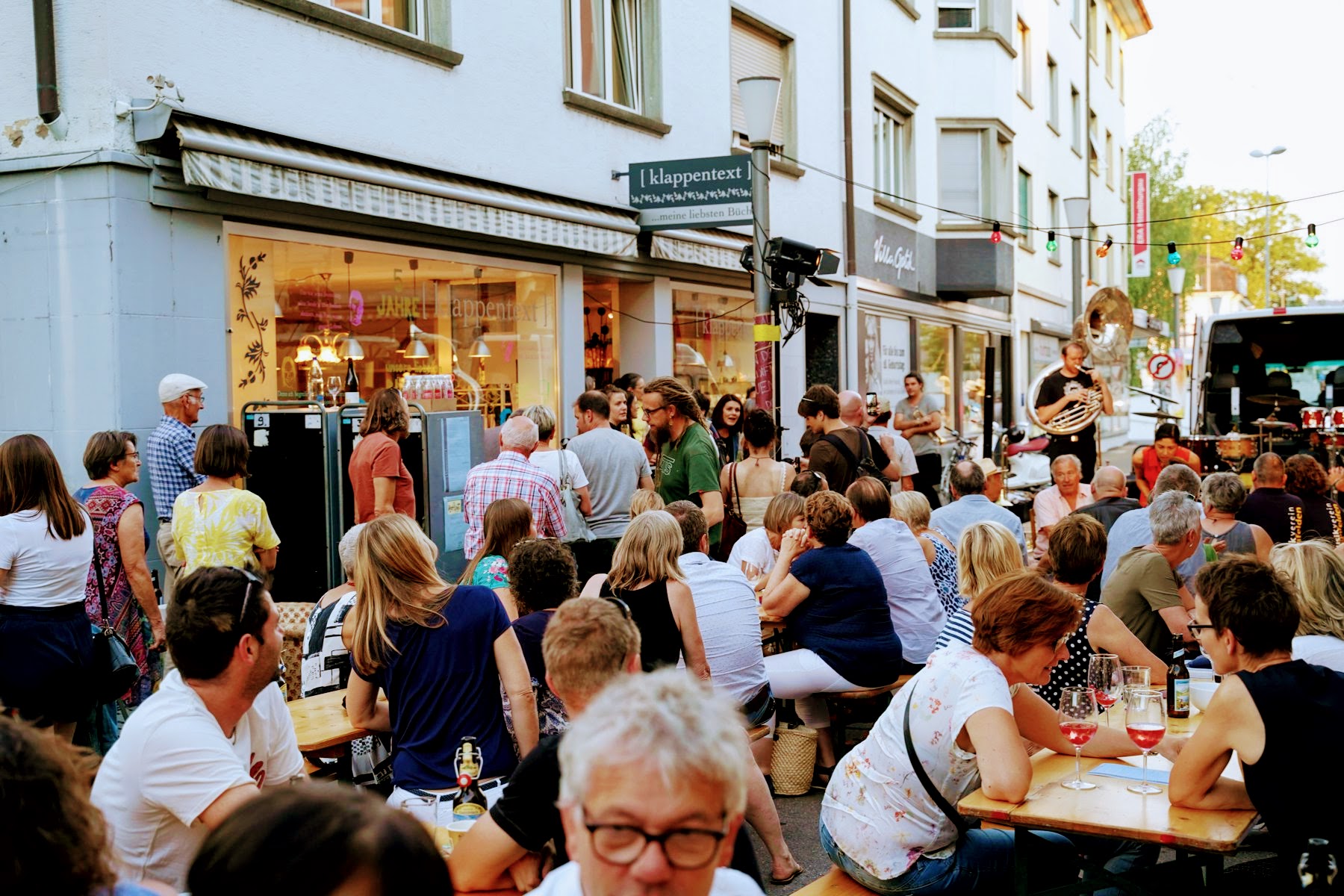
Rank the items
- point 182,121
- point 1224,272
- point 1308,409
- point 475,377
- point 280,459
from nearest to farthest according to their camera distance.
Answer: point 182,121
point 280,459
point 475,377
point 1308,409
point 1224,272

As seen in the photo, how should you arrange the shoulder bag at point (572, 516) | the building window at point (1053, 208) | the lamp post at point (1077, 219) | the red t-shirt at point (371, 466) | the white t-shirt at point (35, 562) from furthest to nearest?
the building window at point (1053, 208) → the lamp post at point (1077, 219) → the shoulder bag at point (572, 516) → the red t-shirt at point (371, 466) → the white t-shirt at point (35, 562)

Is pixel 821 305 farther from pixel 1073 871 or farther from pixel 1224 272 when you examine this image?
pixel 1224 272

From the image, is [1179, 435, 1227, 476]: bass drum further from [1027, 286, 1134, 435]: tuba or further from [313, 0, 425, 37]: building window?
[313, 0, 425, 37]: building window

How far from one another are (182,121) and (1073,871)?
6428 mm

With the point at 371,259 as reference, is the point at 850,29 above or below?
above

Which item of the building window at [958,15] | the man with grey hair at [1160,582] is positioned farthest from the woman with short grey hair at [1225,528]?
the building window at [958,15]

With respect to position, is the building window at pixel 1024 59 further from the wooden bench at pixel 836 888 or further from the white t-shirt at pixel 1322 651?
the wooden bench at pixel 836 888

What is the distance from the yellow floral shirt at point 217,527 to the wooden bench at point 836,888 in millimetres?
3655

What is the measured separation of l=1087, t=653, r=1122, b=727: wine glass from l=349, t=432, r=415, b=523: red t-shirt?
493cm

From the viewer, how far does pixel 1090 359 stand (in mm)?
16297

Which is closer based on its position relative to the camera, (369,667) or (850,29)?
(369,667)

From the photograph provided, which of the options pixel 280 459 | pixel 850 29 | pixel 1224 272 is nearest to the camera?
pixel 280 459

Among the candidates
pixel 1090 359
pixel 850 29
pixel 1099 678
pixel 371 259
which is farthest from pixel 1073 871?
pixel 850 29

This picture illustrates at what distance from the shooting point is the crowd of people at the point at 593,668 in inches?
74.7
